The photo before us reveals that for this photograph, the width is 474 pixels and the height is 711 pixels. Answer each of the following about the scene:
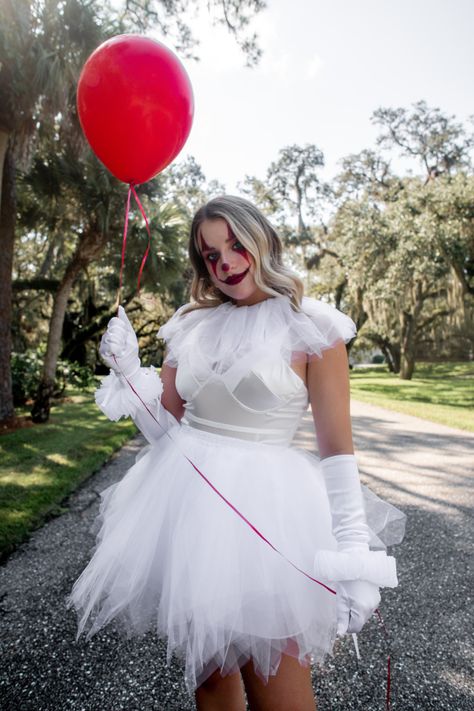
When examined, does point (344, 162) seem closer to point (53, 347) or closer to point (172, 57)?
point (53, 347)

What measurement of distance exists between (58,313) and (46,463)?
3.63 meters

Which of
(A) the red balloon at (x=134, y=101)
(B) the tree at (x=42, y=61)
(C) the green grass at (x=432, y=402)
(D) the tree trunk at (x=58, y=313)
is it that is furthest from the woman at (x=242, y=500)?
(C) the green grass at (x=432, y=402)

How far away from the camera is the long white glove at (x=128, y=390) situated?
5.21 feet

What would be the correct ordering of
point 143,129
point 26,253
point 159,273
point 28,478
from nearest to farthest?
1. point 143,129
2. point 28,478
3. point 159,273
4. point 26,253

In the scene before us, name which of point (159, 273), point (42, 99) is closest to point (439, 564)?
point (42, 99)

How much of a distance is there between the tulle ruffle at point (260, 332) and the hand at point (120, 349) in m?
0.15

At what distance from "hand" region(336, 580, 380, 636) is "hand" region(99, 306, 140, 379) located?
0.97m

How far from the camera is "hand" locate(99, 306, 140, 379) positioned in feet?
5.30

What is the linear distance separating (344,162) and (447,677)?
75.0 feet

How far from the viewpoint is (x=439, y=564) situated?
127 inches

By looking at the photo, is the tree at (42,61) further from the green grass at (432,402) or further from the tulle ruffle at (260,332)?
the green grass at (432,402)

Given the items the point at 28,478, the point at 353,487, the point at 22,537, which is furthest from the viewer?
the point at 28,478

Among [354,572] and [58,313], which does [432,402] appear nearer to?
[58,313]

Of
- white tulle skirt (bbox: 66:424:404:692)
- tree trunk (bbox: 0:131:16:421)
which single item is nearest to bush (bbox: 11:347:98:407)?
tree trunk (bbox: 0:131:16:421)
